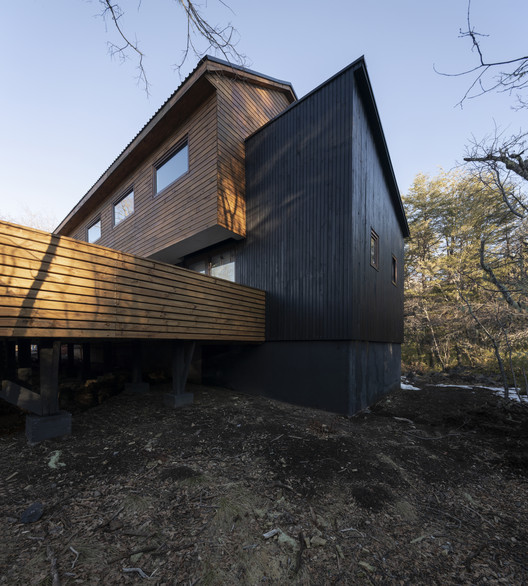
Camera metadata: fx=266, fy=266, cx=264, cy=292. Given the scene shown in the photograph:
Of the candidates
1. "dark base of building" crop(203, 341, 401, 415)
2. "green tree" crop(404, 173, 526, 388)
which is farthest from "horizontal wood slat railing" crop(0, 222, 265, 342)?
"green tree" crop(404, 173, 526, 388)

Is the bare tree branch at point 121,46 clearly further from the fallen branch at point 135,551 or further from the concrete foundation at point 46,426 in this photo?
the concrete foundation at point 46,426

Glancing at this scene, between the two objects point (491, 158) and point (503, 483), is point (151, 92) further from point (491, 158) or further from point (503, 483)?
point (491, 158)

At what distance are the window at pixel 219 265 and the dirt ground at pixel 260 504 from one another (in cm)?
489

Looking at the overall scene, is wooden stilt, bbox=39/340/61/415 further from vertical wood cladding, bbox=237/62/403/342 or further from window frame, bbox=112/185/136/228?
window frame, bbox=112/185/136/228

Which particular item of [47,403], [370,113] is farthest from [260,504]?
[370,113]

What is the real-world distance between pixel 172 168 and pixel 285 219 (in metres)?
4.62

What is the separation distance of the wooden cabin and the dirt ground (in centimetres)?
180

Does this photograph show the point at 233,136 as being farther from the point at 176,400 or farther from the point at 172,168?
the point at 176,400

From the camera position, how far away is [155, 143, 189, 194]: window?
8617mm

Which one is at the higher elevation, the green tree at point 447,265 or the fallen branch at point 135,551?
the green tree at point 447,265

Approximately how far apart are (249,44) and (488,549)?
5.42 meters

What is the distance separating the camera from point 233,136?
8.12m

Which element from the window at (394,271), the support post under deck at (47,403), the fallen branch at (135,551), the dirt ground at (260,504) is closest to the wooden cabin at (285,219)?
the window at (394,271)

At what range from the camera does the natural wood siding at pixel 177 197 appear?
7.58 m
